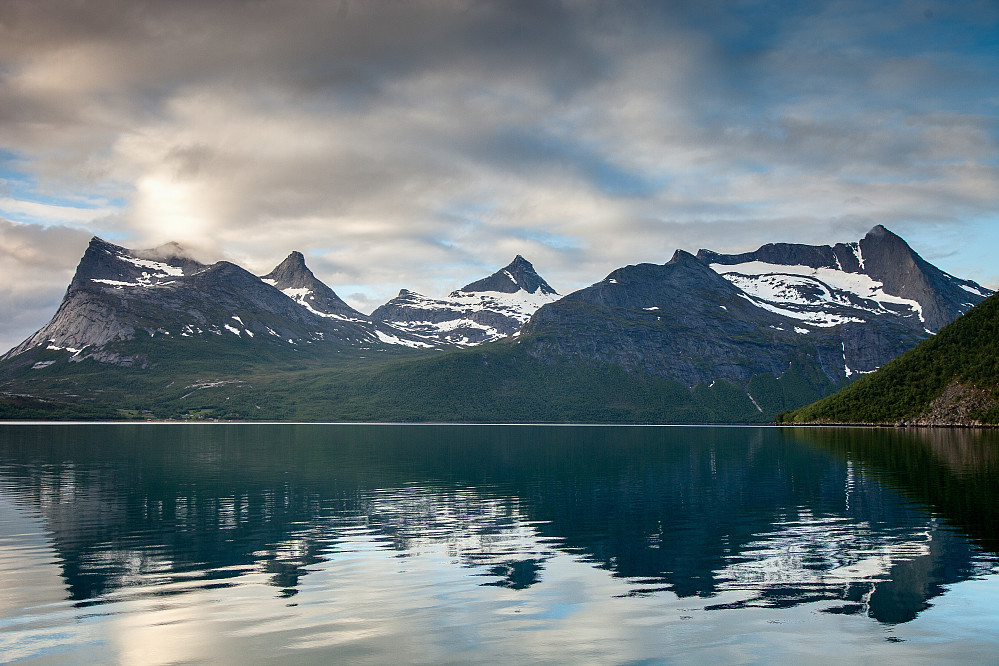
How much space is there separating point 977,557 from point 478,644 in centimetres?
3149

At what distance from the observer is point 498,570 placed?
40.9 m

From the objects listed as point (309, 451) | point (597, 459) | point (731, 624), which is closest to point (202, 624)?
point (731, 624)

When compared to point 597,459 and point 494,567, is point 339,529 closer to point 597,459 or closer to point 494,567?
point 494,567

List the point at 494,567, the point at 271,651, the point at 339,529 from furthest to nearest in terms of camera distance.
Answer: the point at 339,529, the point at 494,567, the point at 271,651

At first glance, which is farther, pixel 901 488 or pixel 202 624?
pixel 901 488

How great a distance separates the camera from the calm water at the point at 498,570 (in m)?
28.1

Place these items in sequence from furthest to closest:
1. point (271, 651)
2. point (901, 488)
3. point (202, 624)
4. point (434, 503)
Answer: point (901, 488) → point (434, 503) → point (202, 624) → point (271, 651)

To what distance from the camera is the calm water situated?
28109 millimetres

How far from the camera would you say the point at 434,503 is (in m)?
70.1

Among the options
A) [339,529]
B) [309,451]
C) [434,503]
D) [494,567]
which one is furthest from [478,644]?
[309,451]

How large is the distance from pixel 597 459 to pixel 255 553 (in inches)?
3562

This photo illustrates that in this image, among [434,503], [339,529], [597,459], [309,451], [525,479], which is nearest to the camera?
[339,529]

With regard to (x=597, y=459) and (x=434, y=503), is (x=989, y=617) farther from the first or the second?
(x=597, y=459)

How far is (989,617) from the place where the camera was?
3114 centimetres
